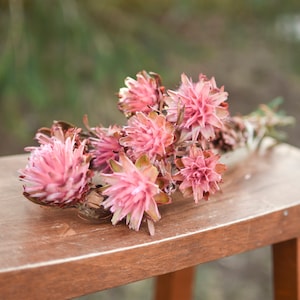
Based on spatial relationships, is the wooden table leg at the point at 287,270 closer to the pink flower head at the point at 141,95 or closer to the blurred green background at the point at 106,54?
the pink flower head at the point at 141,95

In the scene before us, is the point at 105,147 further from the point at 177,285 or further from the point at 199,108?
the point at 177,285

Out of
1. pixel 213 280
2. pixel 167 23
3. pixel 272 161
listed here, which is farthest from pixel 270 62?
pixel 272 161

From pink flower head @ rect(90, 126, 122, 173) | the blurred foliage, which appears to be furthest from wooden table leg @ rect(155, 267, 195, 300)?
the blurred foliage

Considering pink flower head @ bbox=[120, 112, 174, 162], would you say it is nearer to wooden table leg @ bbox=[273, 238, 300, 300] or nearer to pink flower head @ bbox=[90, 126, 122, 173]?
pink flower head @ bbox=[90, 126, 122, 173]

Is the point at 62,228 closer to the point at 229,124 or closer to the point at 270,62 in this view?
the point at 229,124

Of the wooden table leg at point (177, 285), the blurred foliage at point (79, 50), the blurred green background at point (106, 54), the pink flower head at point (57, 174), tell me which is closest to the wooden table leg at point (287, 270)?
the wooden table leg at point (177, 285)

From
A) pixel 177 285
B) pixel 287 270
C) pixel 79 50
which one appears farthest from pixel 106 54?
pixel 287 270
